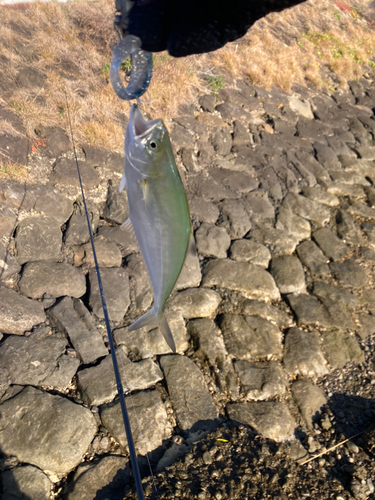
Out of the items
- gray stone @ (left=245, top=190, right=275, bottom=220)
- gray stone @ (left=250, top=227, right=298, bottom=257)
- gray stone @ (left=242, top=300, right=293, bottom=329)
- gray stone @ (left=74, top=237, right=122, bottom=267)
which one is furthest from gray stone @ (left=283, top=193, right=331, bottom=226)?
gray stone @ (left=74, top=237, right=122, bottom=267)


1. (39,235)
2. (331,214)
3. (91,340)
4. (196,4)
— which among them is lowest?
(331,214)

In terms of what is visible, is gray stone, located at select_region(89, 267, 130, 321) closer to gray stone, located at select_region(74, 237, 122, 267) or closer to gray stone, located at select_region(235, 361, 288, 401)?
gray stone, located at select_region(74, 237, 122, 267)

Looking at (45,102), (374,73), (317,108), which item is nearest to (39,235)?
(45,102)

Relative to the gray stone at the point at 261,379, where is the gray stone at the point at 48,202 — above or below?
above

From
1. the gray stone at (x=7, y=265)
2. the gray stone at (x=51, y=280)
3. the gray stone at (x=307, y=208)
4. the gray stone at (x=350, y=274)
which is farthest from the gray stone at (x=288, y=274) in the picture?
the gray stone at (x=7, y=265)

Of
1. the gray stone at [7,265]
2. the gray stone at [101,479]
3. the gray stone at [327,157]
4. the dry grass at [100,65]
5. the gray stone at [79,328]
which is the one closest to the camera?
the gray stone at [101,479]

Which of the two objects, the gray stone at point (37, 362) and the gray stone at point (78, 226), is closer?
the gray stone at point (37, 362)

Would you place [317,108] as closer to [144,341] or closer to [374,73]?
[374,73]

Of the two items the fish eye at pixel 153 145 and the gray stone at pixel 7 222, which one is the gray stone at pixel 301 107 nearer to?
the gray stone at pixel 7 222
